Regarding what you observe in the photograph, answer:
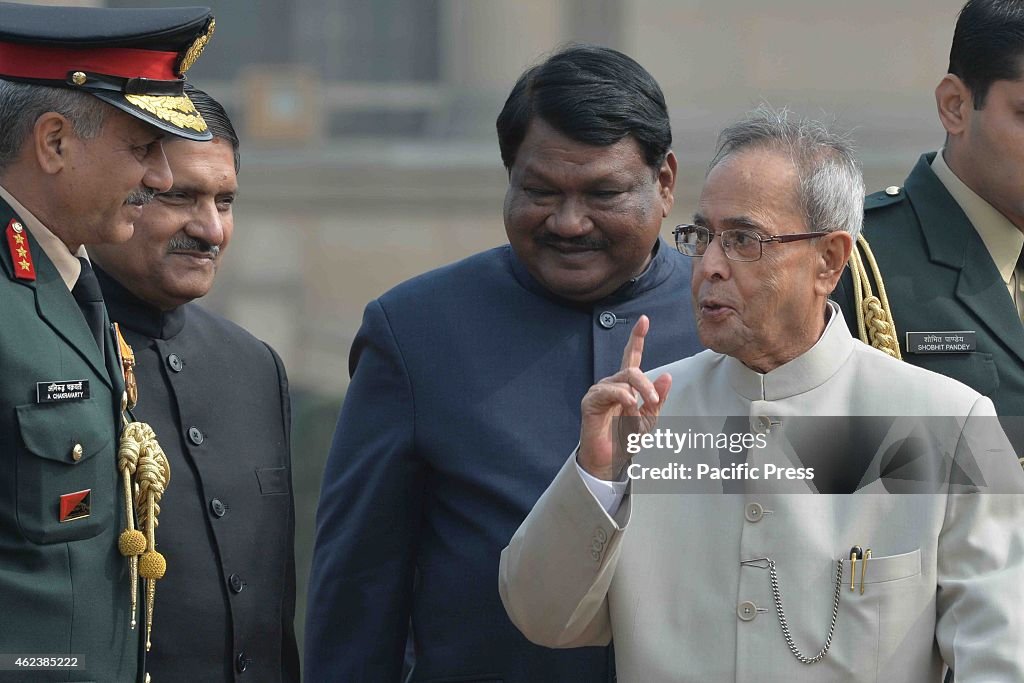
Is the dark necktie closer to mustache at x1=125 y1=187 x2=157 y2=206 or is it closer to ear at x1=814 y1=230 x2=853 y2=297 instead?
mustache at x1=125 y1=187 x2=157 y2=206

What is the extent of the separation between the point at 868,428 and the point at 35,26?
171 cm

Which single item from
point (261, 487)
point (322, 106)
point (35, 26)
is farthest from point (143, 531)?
point (322, 106)

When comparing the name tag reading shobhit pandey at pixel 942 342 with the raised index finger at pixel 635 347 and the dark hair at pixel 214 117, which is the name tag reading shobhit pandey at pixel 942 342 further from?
the dark hair at pixel 214 117

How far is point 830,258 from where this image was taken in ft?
9.89

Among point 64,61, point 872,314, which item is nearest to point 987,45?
point 872,314

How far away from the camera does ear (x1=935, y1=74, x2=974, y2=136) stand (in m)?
3.61

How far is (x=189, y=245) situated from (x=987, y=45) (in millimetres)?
1794

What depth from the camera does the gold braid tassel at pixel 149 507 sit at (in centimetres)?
321

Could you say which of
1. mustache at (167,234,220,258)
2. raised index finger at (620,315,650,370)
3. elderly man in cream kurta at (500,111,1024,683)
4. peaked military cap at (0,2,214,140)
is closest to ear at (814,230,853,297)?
elderly man in cream kurta at (500,111,1024,683)

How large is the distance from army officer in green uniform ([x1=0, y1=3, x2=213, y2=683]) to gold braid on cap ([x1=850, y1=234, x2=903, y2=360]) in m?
1.37

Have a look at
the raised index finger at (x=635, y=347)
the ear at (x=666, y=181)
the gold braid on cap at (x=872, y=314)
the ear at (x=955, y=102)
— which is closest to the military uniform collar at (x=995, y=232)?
the ear at (x=955, y=102)

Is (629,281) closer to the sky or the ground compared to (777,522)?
closer to the sky

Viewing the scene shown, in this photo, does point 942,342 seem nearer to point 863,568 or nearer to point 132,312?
point 863,568

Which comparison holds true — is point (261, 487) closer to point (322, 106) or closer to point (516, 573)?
point (516, 573)
